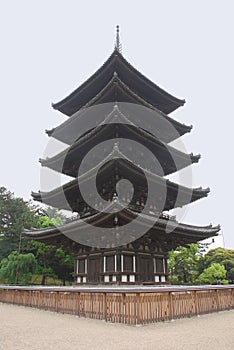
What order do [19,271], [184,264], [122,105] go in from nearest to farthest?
1. [122,105]
2. [19,271]
3. [184,264]

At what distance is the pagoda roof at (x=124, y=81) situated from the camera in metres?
20.9

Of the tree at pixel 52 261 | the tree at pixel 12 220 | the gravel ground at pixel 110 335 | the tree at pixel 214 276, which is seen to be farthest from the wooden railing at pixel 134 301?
the tree at pixel 12 220

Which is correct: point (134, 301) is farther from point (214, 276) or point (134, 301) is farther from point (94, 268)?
point (214, 276)

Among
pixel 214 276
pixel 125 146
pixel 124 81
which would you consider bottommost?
pixel 214 276

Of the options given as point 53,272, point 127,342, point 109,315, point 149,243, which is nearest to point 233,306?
point 149,243

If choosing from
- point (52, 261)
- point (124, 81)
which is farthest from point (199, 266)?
point (124, 81)

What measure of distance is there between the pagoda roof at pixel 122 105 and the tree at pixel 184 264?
16492mm

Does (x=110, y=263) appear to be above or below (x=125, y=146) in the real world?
below

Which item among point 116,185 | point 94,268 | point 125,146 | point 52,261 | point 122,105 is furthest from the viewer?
point 52,261

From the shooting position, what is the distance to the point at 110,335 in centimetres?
876

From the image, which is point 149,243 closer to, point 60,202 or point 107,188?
point 107,188

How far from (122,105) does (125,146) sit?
3417 millimetres

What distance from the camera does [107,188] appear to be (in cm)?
1894

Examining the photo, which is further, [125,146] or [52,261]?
[52,261]
